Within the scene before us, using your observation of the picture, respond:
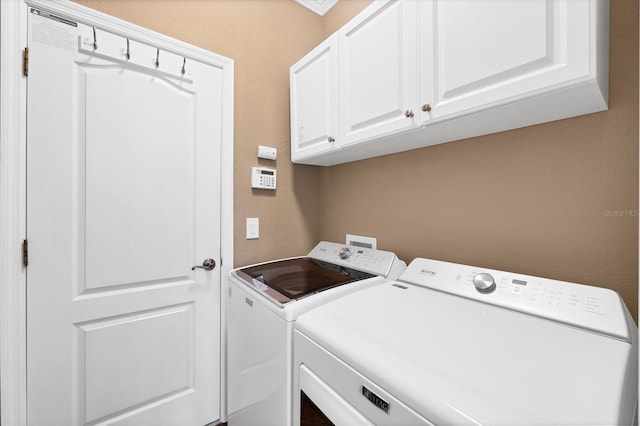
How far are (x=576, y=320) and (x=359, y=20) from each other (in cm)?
145

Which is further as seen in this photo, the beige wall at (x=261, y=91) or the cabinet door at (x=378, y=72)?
the beige wall at (x=261, y=91)

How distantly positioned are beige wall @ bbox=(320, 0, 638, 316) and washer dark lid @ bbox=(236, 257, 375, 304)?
0.39m

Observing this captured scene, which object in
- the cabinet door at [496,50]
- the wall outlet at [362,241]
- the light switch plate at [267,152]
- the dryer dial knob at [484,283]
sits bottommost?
the dryer dial knob at [484,283]

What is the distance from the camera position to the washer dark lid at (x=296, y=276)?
3.90ft

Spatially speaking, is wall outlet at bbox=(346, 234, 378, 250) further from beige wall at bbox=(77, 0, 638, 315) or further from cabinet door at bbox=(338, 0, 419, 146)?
cabinet door at bbox=(338, 0, 419, 146)

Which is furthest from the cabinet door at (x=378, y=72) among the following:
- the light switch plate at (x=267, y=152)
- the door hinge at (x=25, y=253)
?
the door hinge at (x=25, y=253)

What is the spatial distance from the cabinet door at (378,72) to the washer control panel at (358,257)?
627 millimetres

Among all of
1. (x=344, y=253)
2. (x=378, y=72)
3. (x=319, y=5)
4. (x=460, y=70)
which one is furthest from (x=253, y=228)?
(x=319, y=5)

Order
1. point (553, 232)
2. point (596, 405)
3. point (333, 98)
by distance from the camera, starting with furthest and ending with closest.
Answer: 1. point (333, 98)
2. point (553, 232)
3. point (596, 405)

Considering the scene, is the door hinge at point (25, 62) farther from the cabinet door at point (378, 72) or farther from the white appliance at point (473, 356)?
the white appliance at point (473, 356)

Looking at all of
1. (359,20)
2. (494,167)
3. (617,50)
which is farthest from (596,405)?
(359,20)

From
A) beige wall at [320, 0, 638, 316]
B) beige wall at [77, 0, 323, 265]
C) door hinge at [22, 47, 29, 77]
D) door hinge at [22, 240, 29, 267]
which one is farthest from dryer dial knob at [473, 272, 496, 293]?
door hinge at [22, 47, 29, 77]

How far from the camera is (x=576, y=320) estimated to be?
802mm

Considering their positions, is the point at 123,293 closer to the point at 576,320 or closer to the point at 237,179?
the point at 237,179
